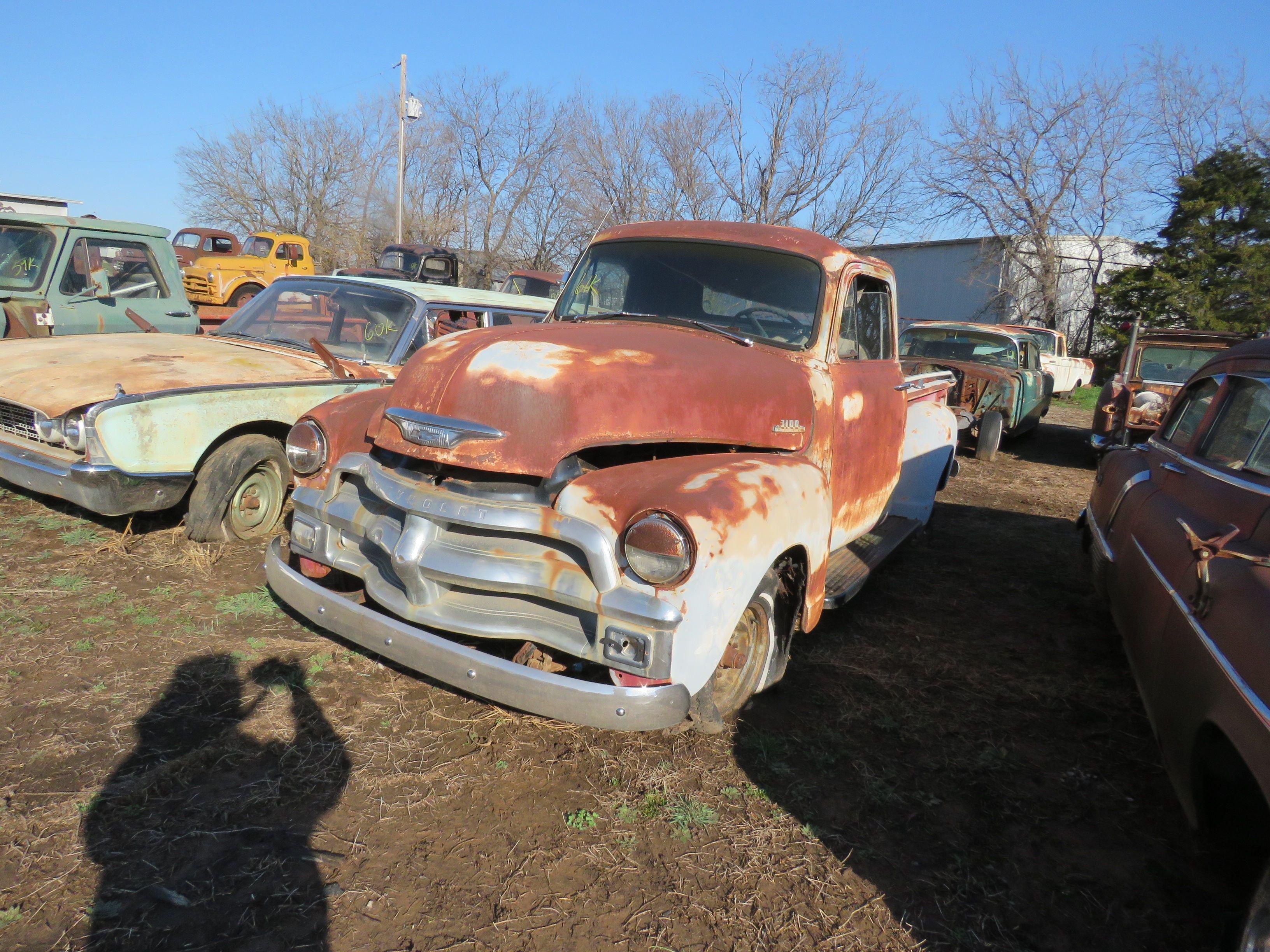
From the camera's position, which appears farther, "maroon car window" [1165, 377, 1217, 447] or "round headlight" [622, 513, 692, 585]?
"maroon car window" [1165, 377, 1217, 447]

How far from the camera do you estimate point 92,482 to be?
4113mm

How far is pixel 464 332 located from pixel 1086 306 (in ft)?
92.4

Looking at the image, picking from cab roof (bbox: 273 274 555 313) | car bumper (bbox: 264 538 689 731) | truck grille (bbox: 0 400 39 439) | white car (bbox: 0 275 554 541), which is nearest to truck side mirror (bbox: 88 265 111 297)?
white car (bbox: 0 275 554 541)

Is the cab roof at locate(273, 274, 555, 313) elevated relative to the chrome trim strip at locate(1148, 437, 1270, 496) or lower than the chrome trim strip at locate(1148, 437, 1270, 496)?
elevated

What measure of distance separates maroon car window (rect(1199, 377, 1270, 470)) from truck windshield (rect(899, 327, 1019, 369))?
26.3 feet

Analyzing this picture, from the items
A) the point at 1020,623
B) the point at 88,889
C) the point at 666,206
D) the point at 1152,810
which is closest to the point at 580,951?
the point at 88,889

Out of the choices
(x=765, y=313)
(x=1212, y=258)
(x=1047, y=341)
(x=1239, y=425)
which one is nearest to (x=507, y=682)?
(x=765, y=313)

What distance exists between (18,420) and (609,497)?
3.84 m

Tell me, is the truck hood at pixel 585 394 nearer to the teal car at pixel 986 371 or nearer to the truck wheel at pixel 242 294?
the teal car at pixel 986 371

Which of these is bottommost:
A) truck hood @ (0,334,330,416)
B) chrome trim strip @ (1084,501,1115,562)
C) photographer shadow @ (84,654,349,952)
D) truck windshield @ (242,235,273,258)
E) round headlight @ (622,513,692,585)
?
photographer shadow @ (84,654,349,952)

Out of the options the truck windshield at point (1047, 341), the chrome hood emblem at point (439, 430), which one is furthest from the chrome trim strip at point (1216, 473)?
the truck windshield at point (1047, 341)

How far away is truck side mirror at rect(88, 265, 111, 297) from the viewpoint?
22.1 ft

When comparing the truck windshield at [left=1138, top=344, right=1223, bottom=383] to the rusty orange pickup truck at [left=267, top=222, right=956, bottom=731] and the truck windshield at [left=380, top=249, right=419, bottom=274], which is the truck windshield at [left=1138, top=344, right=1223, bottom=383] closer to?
the rusty orange pickup truck at [left=267, top=222, right=956, bottom=731]

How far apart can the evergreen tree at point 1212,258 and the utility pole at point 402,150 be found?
21.2 meters
